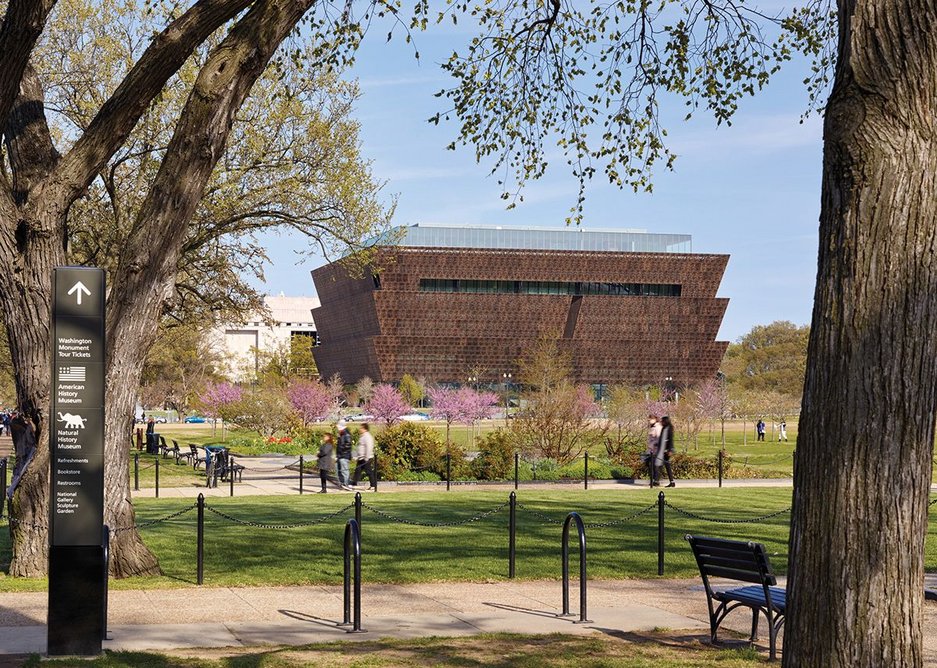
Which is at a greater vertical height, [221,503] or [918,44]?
[918,44]

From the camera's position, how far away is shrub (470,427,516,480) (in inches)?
1281

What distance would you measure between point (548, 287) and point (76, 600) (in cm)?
11607

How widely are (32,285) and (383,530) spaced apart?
7571 millimetres

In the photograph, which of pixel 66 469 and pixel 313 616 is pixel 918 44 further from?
pixel 313 616

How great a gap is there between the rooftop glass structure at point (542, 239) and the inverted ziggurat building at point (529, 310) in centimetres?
22

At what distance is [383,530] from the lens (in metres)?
19.0

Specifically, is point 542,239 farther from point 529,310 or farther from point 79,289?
point 79,289

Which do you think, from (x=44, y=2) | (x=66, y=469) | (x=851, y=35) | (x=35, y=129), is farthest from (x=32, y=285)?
(x=851, y=35)

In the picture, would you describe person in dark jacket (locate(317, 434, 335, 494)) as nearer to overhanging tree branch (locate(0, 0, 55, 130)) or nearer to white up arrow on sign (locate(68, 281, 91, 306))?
overhanging tree branch (locate(0, 0, 55, 130))

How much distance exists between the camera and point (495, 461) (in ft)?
108

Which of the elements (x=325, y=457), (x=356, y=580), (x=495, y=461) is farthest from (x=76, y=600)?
(x=495, y=461)

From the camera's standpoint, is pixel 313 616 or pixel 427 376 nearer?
pixel 313 616

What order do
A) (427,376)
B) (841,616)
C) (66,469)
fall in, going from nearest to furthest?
(841,616), (66,469), (427,376)

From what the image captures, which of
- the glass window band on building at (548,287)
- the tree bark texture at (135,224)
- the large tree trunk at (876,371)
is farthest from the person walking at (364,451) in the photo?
the glass window band on building at (548,287)
